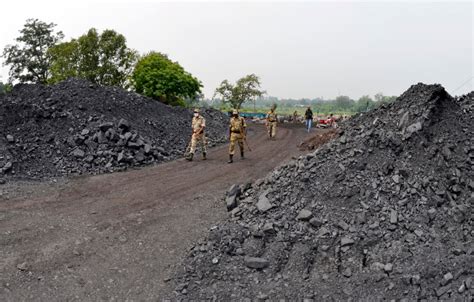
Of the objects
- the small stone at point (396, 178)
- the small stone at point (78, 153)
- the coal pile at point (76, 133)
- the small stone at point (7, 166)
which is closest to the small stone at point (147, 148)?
the coal pile at point (76, 133)

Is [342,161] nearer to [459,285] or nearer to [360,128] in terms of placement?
[360,128]

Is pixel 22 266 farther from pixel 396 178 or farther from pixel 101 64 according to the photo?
pixel 101 64

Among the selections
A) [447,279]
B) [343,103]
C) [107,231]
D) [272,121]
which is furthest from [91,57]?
[343,103]

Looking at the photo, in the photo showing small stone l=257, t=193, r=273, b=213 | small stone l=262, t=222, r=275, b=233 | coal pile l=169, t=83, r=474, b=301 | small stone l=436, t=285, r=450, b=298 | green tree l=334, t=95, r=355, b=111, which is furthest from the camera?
green tree l=334, t=95, r=355, b=111

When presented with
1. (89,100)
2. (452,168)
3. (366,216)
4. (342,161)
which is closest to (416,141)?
(452,168)

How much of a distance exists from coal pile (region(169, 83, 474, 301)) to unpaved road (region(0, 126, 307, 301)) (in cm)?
68

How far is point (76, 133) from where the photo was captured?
14344 millimetres

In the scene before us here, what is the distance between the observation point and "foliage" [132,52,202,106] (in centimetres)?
3425

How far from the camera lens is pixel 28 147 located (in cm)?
1340

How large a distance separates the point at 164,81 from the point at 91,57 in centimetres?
1025

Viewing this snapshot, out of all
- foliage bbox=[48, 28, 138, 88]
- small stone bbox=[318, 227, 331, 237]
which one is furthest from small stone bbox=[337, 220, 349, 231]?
foliage bbox=[48, 28, 138, 88]

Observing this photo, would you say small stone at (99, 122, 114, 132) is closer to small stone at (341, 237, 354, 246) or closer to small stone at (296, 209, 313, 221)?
small stone at (296, 209, 313, 221)

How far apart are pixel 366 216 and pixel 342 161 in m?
1.59

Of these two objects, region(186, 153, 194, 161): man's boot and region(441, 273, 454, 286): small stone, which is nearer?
region(441, 273, 454, 286): small stone
